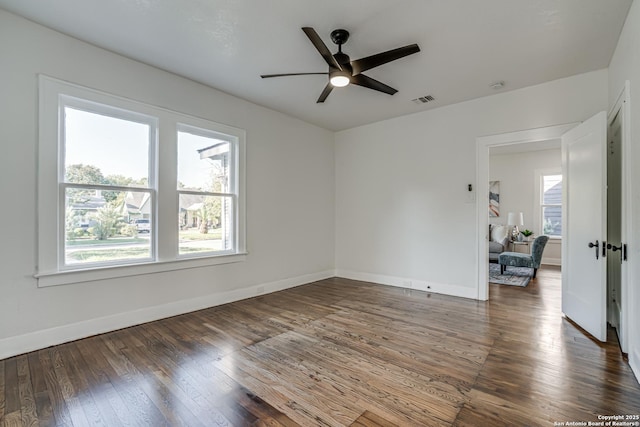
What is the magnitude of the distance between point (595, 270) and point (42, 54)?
19.4 ft

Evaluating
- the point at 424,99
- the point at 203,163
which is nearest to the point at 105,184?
the point at 203,163

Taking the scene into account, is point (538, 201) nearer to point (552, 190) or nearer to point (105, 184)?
point (552, 190)

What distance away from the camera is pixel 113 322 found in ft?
10.6

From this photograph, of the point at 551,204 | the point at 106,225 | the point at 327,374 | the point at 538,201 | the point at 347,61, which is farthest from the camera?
the point at 538,201

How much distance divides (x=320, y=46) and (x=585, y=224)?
3.35m

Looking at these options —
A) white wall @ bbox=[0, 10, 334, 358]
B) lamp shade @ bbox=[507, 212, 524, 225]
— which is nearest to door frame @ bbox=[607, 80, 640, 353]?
white wall @ bbox=[0, 10, 334, 358]

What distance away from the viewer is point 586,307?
319 cm

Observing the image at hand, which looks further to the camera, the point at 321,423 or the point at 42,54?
the point at 42,54

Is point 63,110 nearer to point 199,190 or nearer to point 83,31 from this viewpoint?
point 83,31

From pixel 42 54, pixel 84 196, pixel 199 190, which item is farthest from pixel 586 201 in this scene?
pixel 42 54

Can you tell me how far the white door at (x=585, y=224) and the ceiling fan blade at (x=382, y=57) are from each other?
2.15 meters

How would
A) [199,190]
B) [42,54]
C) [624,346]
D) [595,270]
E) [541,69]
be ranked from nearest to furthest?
[624,346], [42,54], [595,270], [541,69], [199,190]

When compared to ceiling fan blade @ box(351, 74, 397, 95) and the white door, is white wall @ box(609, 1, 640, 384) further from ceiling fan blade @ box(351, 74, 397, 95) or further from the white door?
ceiling fan blade @ box(351, 74, 397, 95)

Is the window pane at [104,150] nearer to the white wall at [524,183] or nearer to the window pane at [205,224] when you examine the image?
the window pane at [205,224]
